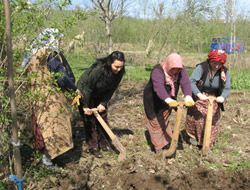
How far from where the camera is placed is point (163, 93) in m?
3.08

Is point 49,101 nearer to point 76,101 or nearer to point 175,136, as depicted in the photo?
point 76,101

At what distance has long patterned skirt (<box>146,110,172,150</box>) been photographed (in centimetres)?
351

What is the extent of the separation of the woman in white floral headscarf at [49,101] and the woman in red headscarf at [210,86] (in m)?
1.80

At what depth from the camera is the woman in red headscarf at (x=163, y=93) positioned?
3.05 m

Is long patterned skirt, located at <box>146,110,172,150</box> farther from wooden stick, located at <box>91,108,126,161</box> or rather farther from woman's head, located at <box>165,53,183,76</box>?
woman's head, located at <box>165,53,183,76</box>

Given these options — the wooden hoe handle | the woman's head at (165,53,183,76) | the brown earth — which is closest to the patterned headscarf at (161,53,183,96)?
the woman's head at (165,53,183,76)

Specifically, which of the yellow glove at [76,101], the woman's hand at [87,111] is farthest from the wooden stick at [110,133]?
the yellow glove at [76,101]

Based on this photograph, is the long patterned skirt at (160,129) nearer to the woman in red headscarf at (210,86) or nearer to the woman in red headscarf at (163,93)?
the woman in red headscarf at (163,93)

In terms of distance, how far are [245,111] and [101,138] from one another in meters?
3.70

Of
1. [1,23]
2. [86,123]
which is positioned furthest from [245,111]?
[1,23]

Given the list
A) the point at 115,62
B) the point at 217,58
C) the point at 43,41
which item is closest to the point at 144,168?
the point at 115,62

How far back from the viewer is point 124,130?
14.8 ft

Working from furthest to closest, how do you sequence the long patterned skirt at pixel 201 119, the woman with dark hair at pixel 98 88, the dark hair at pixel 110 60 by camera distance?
the long patterned skirt at pixel 201 119
the woman with dark hair at pixel 98 88
the dark hair at pixel 110 60

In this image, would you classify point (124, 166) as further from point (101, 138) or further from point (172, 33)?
point (172, 33)
